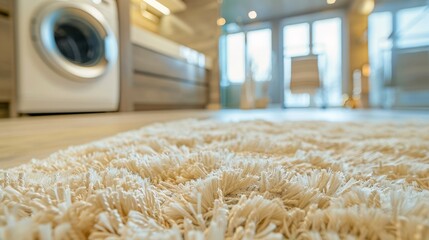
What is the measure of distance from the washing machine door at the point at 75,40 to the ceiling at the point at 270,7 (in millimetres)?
2420

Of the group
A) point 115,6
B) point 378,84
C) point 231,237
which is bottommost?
point 231,237

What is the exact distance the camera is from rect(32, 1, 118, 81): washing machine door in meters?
1.19

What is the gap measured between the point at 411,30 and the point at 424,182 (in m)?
2.90

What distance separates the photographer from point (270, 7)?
4.54 m

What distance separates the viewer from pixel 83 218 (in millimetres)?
161

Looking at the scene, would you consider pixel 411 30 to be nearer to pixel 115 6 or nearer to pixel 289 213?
pixel 115 6

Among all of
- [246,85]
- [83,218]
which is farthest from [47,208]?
[246,85]

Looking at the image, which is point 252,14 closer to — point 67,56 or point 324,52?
point 324,52

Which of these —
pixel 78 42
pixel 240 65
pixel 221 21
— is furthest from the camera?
pixel 240 65

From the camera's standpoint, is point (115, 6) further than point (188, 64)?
No

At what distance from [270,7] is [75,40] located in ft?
12.8

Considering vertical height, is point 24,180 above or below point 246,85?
below

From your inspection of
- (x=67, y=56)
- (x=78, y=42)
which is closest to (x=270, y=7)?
(x=78, y=42)

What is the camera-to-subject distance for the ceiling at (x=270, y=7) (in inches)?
142
